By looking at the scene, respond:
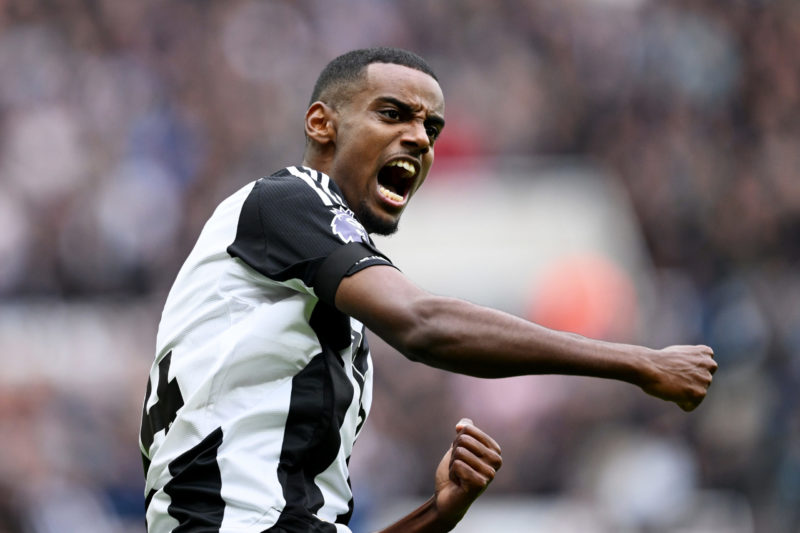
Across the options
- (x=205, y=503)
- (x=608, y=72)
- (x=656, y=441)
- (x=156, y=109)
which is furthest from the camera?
(x=608, y=72)

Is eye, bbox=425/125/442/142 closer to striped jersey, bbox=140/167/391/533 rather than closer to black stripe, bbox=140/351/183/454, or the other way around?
striped jersey, bbox=140/167/391/533

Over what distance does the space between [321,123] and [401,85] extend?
328mm

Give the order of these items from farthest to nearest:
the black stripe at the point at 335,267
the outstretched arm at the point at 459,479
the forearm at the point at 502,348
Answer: the outstretched arm at the point at 459,479
the black stripe at the point at 335,267
the forearm at the point at 502,348

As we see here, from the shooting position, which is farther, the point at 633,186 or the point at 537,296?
the point at 633,186

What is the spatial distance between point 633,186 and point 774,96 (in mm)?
2325

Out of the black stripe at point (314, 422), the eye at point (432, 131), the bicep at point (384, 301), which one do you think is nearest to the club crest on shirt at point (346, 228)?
the bicep at point (384, 301)

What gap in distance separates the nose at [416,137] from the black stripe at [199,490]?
1229 millimetres

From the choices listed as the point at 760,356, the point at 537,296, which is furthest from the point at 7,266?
the point at 760,356

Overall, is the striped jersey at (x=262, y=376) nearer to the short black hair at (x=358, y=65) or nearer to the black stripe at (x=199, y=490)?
the black stripe at (x=199, y=490)

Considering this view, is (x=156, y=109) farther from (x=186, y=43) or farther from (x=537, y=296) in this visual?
(x=537, y=296)

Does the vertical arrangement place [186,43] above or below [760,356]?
above

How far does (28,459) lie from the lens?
10.6 m

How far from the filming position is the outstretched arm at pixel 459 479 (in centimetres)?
393

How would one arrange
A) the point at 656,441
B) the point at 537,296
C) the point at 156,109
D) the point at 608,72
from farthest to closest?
the point at 608,72, the point at 156,109, the point at 537,296, the point at 656,441
